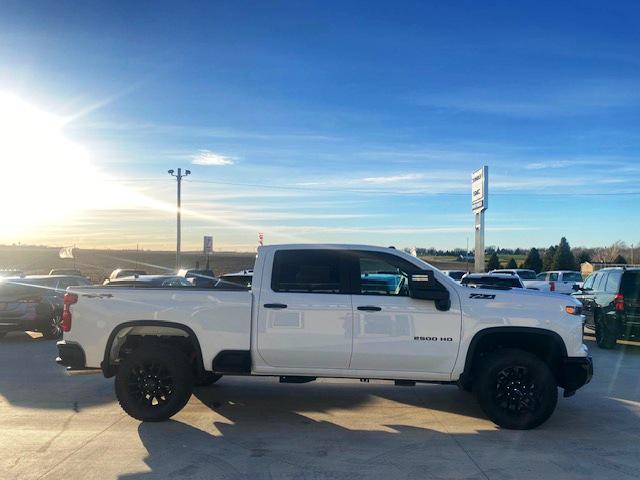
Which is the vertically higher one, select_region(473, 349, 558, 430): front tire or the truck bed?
the truck bed

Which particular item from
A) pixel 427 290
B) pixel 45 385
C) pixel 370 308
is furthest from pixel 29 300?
pixel 427 290

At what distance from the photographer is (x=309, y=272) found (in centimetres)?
690

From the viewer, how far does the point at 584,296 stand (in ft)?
48.9

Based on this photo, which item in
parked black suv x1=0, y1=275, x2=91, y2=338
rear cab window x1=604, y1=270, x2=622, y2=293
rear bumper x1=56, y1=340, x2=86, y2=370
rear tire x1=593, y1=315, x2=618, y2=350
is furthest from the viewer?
parked black suv x1=0, y1=275, x2=91, y2=338

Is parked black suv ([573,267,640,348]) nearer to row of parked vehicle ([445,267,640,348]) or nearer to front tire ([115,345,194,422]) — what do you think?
row of parked vehicle ([445,267,640,348])

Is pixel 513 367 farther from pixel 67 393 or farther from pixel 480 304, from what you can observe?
pixel 67 393

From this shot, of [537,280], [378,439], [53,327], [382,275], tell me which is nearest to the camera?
[378,439]

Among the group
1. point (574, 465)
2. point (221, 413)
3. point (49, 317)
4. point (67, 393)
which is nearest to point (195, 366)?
point (221, 413)

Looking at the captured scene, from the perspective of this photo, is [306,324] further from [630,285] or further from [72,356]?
[630,285]

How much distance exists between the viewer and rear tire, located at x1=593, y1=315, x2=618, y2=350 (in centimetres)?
1305

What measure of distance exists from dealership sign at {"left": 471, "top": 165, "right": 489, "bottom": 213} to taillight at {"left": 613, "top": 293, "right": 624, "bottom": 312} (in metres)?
23.5

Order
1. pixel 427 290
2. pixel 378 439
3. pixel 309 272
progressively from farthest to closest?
pixel 309 272 → pixel 427 290 → pixel 378 439

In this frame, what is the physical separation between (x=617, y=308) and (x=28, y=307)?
42.0ft

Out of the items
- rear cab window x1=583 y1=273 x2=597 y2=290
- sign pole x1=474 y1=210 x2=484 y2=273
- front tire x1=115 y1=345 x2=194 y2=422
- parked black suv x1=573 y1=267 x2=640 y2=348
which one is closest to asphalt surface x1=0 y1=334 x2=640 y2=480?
front tire x1=115 y1=345 x2=194 y2=422
